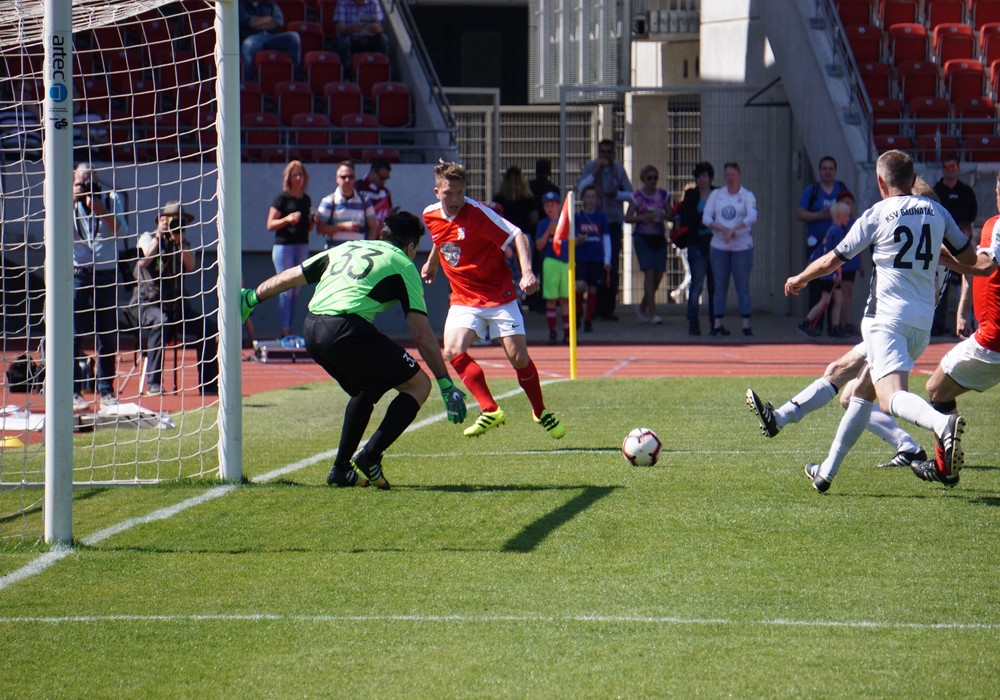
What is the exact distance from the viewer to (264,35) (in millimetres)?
20422

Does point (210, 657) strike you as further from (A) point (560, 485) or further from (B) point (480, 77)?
(B) point (480, 77)

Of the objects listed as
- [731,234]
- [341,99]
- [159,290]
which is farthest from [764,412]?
[341,99]

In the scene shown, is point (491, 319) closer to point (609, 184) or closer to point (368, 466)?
point (368, 466)

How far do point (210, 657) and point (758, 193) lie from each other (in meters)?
18.0

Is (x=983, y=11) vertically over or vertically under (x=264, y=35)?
over

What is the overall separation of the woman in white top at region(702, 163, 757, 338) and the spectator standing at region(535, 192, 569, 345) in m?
2.00

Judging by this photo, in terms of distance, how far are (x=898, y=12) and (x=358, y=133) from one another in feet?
31.3

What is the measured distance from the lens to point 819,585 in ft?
17.1

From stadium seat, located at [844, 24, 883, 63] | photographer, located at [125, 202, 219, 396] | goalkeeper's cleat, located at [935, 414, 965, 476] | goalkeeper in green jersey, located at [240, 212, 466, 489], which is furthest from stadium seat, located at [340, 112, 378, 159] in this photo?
goalkeeper's cleat, located at [935, 414, 965, 476]

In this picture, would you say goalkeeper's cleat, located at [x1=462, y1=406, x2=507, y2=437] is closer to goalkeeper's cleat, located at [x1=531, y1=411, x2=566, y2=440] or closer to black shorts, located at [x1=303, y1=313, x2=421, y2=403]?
goalkeeper's cleat, located at [x1=531, y1=411, x2=566, y2=440]

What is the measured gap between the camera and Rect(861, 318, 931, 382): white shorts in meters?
6.61

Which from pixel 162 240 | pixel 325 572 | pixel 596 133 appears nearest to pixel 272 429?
pixel 162 240

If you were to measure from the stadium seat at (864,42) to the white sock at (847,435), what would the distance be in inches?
597

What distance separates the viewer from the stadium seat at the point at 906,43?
830 inches
